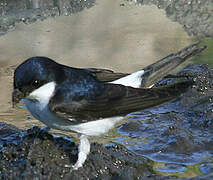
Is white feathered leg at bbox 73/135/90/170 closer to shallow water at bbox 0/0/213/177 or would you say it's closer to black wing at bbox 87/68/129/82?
black wing at bbox 87/68/129/82

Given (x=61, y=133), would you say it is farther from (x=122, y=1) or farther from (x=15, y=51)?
(x=122, y=1)

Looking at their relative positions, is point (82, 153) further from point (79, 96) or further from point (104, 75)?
point (104, 75)

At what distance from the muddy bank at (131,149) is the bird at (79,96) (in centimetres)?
16

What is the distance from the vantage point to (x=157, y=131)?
5.36 meters

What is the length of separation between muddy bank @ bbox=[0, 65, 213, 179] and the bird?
0.54 feet

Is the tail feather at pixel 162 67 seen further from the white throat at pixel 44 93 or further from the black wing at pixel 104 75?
the white throat at pixel 44 93

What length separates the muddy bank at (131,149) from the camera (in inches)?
171

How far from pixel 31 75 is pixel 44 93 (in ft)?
0.65

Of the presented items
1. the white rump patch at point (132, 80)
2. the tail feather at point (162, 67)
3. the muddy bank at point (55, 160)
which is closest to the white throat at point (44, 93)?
the muddy bank at point (55, 160)

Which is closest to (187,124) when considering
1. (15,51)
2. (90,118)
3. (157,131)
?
(157,131)

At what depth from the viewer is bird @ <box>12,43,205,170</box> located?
417cm

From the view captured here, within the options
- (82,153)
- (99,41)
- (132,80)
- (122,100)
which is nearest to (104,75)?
(132,80)

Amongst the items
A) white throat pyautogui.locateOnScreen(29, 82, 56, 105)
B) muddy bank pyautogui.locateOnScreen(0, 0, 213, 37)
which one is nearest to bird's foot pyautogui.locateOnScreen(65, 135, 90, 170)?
white throat pyautogui.locateOnScreen(29, 82, 56, 105)

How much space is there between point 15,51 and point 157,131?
295 cm
